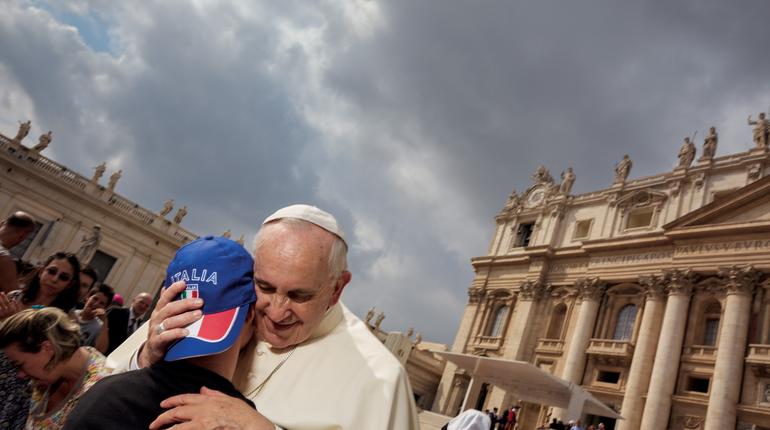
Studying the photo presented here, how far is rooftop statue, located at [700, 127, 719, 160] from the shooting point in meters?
23.7

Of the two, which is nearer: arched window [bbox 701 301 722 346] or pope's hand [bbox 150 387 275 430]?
pope's hand [bbox 150 387 275 430]

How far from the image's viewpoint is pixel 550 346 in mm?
25125

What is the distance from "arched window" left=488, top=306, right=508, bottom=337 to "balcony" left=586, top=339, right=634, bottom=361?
6.32 metres

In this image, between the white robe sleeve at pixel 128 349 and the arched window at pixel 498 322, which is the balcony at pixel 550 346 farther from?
the white robe sleeve at pixel 128 349

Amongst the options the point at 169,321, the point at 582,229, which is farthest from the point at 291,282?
the point at 582,229

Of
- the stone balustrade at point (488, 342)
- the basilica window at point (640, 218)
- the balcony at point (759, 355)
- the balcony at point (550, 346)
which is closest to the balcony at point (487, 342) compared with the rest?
the stone balustrade at point (488, 342)

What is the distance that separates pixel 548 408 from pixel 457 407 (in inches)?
252

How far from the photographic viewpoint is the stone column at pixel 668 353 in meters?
18.6

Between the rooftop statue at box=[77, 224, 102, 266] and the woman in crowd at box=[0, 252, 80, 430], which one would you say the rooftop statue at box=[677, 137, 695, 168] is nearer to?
the woman in crowd at box=[0, 252, 80, 430]

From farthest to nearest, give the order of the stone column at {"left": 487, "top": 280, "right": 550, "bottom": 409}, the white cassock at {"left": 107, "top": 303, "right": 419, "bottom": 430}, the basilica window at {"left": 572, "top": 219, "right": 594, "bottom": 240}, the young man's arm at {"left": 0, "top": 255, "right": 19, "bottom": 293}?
the basilica window at {"left": 572, "top": 219, "right": 594, "bottom": 240} < the stone column at {"left": 487, "top": 280, "right": 550, "bottom": 409} < the young man's arm at {"left": 0, "top": 255, "right": 19, "bottom": 293} < the white cassock at {"left": 107, "top": 303, "right": 419, "bottom": 430}

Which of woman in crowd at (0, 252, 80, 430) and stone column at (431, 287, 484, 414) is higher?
stone column at (431, 287, 484, 414)

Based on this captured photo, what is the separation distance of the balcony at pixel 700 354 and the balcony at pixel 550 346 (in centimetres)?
587

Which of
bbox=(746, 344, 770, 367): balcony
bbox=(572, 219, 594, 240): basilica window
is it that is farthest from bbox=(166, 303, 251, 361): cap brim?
bbox=(572, 219, 594, 240): basilica window

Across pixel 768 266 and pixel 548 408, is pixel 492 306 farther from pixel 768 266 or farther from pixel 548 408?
pixel 768 266
